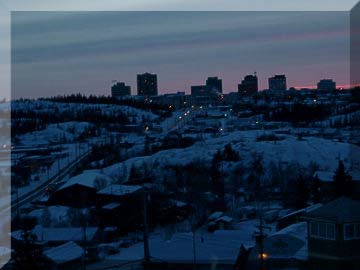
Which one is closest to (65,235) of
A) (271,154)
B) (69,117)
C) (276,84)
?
(271,154)

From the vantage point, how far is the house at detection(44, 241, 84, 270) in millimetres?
3205

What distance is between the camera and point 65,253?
11.5 feet

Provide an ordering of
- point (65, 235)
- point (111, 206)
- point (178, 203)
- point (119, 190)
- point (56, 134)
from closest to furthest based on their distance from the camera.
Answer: point (65, 235) → point (111, 206) → point (178, 203) → point (119, 190) → point (56, 134)

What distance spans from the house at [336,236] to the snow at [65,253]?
1.58m

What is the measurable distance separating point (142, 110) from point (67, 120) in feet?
13.3

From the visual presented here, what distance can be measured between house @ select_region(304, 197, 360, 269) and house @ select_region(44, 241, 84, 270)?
1.44 m

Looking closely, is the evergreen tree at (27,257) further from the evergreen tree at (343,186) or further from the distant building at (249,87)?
the distant building at (249,87)

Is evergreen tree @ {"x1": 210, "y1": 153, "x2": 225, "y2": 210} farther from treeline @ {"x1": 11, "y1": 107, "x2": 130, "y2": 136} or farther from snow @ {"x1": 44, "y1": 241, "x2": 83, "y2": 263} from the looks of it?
treeline @ {"x1": 11, "y1": 107, "x2": 130, "y2": 136}

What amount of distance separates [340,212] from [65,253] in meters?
1.92

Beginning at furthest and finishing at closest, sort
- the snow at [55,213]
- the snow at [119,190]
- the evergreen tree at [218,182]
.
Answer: the evergreen tree at [218,182]
the snow at [119,190]
the snow at [55,213]

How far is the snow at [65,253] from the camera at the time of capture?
3341mm

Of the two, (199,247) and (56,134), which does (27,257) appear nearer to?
(199,247)

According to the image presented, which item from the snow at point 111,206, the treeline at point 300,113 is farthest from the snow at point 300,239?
the treeline at point 300,113

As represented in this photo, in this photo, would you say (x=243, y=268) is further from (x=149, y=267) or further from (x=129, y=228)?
(x=129, y=228)
